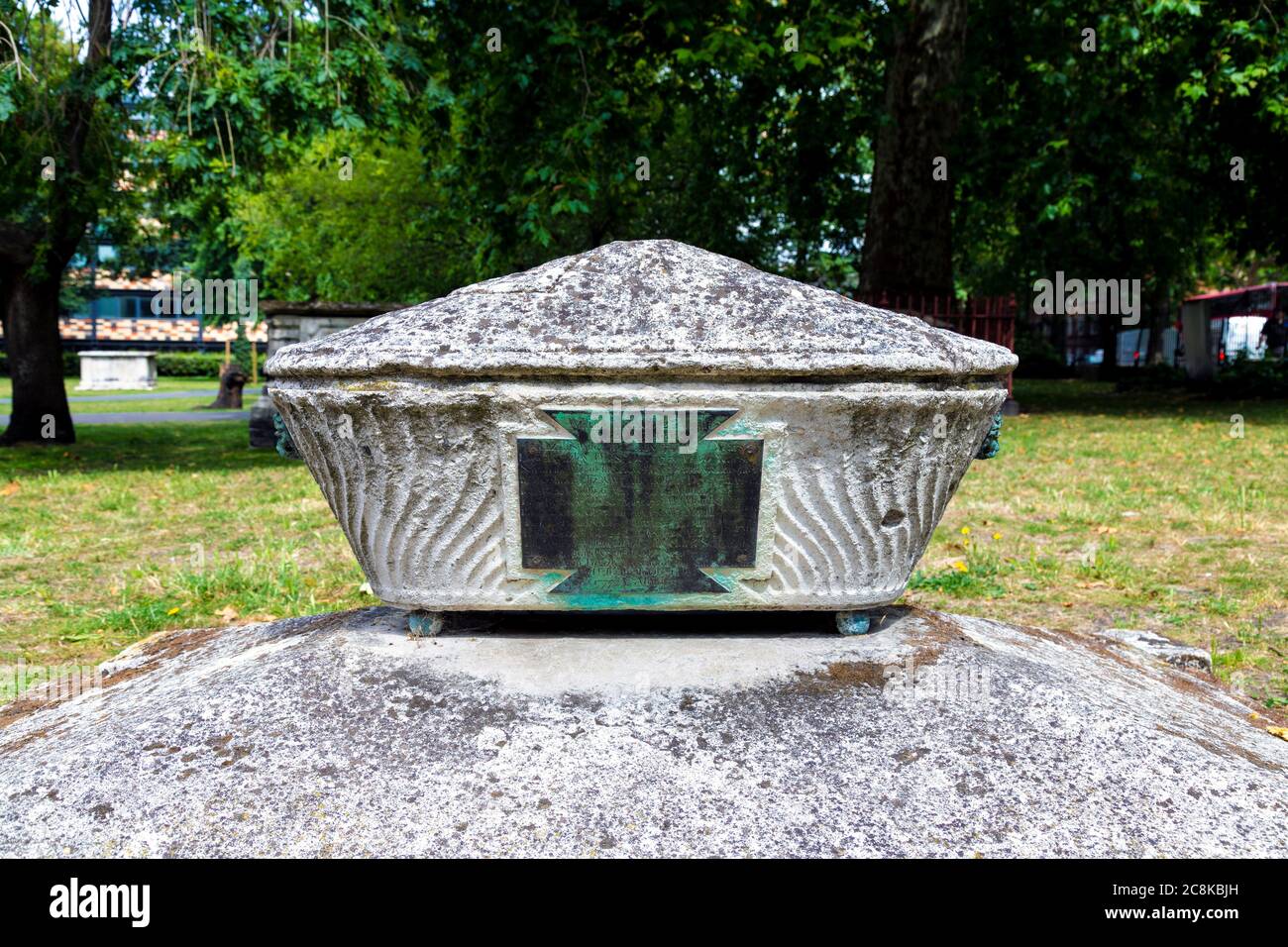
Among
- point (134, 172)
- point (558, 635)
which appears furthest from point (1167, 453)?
point (134, 172)

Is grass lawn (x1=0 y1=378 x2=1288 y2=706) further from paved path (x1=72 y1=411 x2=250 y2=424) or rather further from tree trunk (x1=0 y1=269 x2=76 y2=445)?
paved path (x1=72 y1=411 x2=250 y2=424)

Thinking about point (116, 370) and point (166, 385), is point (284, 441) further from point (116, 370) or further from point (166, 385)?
point (166, 385)

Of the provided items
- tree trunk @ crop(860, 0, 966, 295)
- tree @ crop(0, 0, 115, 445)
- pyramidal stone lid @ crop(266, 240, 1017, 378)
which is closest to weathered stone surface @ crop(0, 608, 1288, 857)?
pyramidal stone lid @ crop(266, 240, 1017, 378)

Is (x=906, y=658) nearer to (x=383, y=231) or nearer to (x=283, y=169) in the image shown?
(x=283, y=169)

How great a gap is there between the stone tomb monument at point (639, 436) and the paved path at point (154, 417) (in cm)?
1544

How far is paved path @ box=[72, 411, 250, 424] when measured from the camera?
16.7m

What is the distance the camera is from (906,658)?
291 centimetres

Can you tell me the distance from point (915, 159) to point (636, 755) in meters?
12.1

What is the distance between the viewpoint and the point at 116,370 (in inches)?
1124

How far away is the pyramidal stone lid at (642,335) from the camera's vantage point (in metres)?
2.65

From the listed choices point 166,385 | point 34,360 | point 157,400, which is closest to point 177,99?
point 34,360

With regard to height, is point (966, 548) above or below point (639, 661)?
below

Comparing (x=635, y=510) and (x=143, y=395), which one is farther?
(x=143, y=395)

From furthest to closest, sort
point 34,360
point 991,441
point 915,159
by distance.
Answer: point 915,159 < point 34,360 < point 991,441
